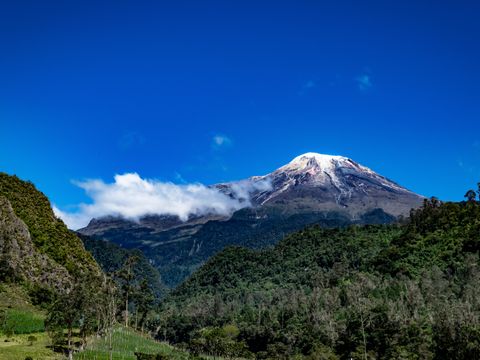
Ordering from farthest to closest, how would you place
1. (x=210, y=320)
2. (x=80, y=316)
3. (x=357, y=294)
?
(x=210, y=320)
(x=357, y=294)
(x=80, y=316)

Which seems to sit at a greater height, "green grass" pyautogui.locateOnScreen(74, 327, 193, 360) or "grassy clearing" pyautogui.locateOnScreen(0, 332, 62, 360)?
"grassy clearing" pyautogui.locateOnScreen(0, 332, 62, 360)

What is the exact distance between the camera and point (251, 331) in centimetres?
14288

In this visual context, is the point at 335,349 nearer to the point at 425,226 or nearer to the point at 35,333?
the point at 35,333

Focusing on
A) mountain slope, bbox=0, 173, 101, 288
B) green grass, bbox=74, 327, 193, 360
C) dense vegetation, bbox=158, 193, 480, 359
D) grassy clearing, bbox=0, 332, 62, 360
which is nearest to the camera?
grassy clearing, bbox=0, 332, 62, 360

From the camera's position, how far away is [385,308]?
110375 mm

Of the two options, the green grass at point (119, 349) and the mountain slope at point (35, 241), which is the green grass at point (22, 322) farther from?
the mountain slope at point (35, 241)

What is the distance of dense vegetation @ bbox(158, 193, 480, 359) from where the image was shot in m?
97.8

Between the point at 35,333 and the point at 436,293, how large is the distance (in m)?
100

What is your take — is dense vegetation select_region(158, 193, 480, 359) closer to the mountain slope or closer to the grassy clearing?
the mountain slope

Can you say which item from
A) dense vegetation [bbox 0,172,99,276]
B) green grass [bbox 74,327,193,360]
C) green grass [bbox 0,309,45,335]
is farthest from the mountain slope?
green grass [bbox 0,309,45,335]

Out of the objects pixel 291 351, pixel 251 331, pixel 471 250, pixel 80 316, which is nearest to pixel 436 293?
pixel 471 250

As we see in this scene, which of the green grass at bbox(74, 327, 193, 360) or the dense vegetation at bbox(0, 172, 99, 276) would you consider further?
the dense vegetation at bbox(0, 172, 99, 276)

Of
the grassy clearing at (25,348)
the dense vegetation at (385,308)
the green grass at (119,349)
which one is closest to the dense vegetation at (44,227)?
the green grass at (119,349)

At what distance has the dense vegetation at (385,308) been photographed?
97.8 m
